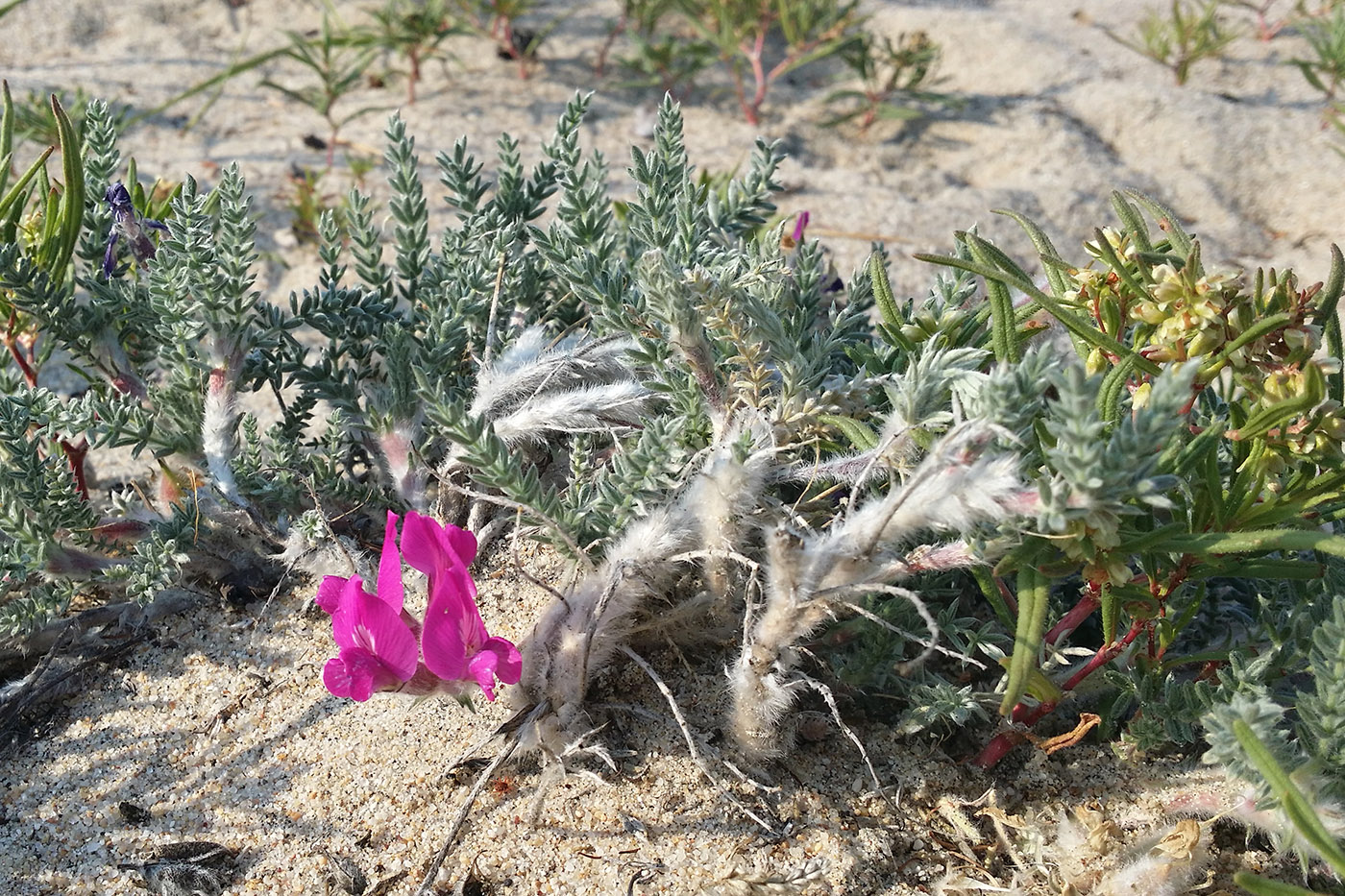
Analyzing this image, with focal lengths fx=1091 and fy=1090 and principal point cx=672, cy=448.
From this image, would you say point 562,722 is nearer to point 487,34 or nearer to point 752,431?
point 752,431

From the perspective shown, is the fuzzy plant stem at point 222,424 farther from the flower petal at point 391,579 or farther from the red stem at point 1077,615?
the red stem at point 1077,615

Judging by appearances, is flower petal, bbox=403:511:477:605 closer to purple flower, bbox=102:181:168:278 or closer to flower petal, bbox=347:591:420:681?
flower petal, bbox=347:591:420:681

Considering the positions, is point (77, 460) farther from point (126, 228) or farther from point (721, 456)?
point (721, 456)

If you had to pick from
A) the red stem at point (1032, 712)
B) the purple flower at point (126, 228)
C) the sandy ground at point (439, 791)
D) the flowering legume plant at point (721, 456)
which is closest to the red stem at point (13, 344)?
the flowering legume plant at point (721, 456)

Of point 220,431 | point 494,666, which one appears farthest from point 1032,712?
point 220,431

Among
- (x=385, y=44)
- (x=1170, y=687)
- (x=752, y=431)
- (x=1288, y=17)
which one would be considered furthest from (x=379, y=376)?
(x=1288, y=17)

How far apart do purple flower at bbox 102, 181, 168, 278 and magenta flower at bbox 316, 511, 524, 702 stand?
2.77 feet

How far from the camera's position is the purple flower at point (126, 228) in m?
1.94

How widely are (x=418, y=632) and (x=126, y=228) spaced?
3.34ft

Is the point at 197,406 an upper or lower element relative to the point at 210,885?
upper

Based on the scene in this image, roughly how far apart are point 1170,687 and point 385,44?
339cm

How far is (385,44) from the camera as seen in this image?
390cm

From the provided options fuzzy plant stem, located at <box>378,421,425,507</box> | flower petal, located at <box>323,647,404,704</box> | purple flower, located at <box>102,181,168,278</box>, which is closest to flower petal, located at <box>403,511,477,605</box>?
Result: flower petal, located at <box>323,647,404,704</box>

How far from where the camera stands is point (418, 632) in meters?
1.51
